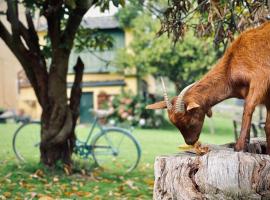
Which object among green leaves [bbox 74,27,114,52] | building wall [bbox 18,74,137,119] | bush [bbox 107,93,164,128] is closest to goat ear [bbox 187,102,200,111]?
green leaves [bbox 74,27,114,52]

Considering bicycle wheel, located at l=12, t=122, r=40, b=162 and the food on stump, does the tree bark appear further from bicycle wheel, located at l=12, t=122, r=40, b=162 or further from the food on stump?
the food on stump

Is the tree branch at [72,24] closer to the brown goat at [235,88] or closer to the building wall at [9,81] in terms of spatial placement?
the brown goat at [235,88]

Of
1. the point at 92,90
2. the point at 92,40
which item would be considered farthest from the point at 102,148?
the point at 92,90

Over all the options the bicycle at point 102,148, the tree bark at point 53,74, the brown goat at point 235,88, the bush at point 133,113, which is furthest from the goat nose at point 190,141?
the bush at point 133,113

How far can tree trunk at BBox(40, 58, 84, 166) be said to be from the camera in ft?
27.4

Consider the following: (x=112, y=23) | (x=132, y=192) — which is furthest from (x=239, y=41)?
(x=112, y=23)

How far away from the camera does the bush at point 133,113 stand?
21.4m

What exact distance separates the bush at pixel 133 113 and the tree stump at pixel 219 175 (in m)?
17.1

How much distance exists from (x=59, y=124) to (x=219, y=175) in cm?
515

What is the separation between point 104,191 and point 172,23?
2986mm

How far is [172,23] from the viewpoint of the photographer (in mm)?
5816

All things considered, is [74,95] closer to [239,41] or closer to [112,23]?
[239,41]

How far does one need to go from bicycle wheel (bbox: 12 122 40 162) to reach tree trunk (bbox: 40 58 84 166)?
3.98 feet

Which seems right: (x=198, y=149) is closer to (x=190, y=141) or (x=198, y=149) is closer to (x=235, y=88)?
(x=190, y=141)
